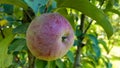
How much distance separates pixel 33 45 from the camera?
1.84 feet

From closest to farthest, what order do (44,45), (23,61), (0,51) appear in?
(44,45) < (0,51) < (23,61)

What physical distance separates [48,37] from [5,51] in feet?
0.93

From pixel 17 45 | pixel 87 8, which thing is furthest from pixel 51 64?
pixel 87 8

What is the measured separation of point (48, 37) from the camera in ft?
1.79

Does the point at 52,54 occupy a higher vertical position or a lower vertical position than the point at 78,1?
lower

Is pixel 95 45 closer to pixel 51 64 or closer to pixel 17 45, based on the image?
pixel 51 64

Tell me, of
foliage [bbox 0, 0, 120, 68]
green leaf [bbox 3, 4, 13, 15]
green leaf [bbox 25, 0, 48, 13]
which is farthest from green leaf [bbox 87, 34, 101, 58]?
green leaf [bbox 25, 0, 48, 13]

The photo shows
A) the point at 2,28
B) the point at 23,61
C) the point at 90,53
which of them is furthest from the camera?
the point at 90,53

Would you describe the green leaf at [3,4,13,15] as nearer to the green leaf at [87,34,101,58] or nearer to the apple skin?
the green leaf at [87,34,101,58]

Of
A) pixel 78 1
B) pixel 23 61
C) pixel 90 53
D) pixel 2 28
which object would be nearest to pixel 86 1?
pixel 78 1

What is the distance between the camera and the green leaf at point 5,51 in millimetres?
762

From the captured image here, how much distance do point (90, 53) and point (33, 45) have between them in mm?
853

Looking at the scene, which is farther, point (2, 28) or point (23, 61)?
point (23, 61)

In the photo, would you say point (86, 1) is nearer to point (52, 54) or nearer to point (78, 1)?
point (78, 1)
